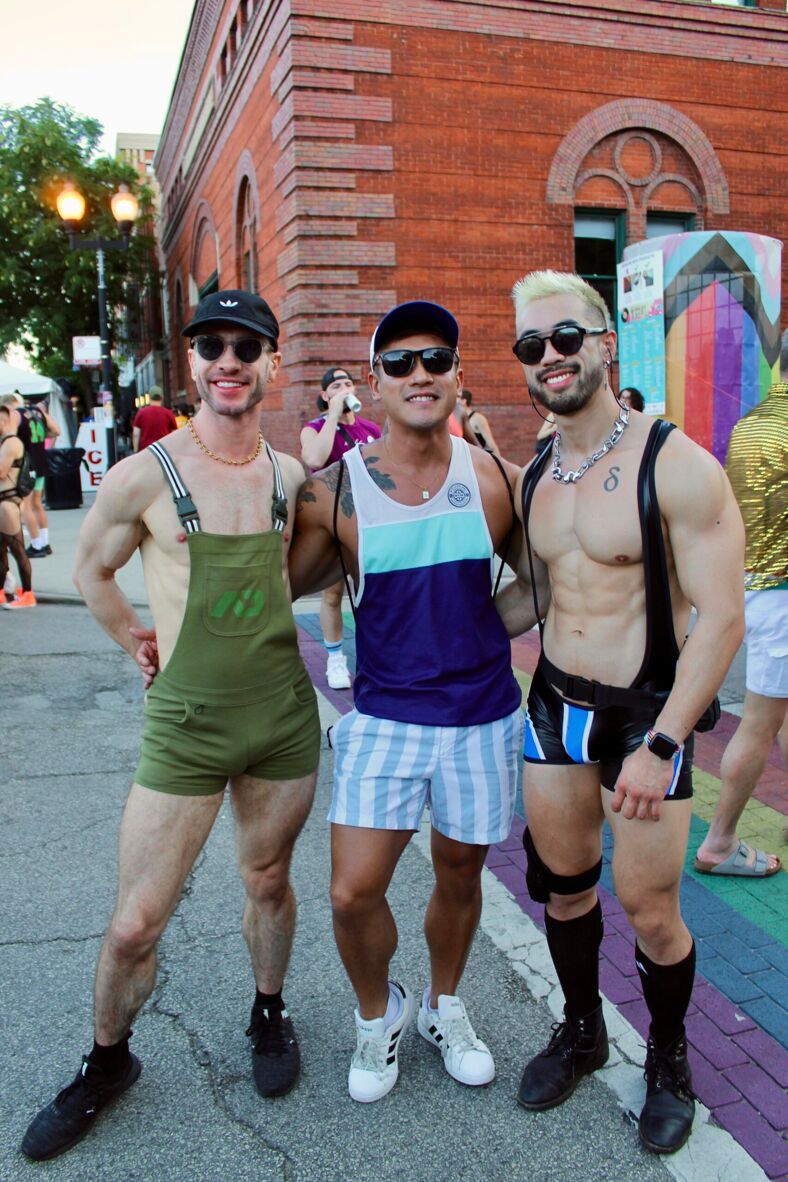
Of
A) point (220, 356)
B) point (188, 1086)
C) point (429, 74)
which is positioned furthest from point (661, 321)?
point (188, 1086)

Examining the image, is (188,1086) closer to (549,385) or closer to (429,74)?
(549,385)

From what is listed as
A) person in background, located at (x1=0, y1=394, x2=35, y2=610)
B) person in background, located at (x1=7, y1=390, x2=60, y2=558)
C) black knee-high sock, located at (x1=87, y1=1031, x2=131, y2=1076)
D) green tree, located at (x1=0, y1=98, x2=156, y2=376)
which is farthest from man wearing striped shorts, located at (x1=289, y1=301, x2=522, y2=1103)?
green tree, located at (x1=0, y1=98, x2=156, y2=376)

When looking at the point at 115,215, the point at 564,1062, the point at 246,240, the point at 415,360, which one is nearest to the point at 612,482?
the point at 415,360

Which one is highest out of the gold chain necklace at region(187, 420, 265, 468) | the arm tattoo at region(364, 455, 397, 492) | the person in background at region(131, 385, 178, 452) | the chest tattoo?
the person in background at region(131, 385, 178, 452)

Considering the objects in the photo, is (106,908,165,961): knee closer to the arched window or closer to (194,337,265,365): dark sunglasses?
(194,337,265,365): dark sunglasses

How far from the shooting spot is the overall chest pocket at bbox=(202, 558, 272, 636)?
2.49 metres

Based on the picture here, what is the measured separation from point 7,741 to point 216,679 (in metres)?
3.71

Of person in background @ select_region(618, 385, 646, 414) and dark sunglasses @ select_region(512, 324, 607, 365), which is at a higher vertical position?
person in background @ select_region(618, 385, 646, 414)

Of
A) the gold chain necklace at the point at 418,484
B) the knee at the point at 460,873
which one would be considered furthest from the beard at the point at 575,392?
the knee at the point at 460,873

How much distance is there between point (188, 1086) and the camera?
264cm

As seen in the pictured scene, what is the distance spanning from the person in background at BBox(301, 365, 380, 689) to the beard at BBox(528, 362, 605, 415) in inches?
151

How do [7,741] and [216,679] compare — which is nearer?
[216,679]

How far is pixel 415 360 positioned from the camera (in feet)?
8.45

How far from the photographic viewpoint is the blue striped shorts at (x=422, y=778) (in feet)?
8.36
